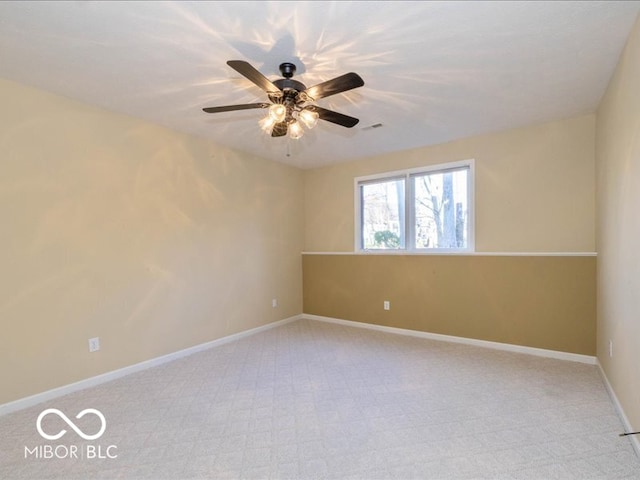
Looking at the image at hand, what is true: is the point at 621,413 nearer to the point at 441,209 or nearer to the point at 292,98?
the point at 441,209

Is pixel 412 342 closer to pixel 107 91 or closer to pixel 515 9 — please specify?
pixel 515 9

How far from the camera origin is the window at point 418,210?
4008 millimetres

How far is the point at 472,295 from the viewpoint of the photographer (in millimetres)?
3855

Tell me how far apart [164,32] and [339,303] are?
3904mm

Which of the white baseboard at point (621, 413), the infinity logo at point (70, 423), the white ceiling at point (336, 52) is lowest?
the infinity logo at point (70, 423)

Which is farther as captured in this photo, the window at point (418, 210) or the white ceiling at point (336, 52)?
the window at point (418, 210)

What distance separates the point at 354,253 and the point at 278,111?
2982 millimetres

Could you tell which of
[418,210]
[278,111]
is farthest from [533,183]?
[278,111]

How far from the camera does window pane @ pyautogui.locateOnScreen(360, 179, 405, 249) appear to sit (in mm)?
4523

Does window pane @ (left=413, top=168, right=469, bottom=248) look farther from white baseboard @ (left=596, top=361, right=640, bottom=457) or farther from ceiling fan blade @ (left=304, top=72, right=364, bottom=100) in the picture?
ceiling fan blade @ (left=304, top=72, right=364, bottom=100)

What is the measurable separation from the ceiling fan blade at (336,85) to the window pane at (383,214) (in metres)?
2.71

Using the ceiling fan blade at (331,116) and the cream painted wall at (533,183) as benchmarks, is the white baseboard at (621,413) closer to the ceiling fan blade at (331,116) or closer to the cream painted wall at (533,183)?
the cream painted wall at (533,183)

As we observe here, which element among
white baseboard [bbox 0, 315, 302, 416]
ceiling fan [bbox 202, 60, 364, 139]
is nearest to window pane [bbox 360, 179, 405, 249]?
white baseboard [bbox 0, 315, 302, 416]

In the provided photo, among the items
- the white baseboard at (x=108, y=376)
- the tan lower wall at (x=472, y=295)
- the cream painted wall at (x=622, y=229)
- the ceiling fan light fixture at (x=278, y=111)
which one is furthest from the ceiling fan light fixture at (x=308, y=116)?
the white baseboard at (x=108, y=376)
